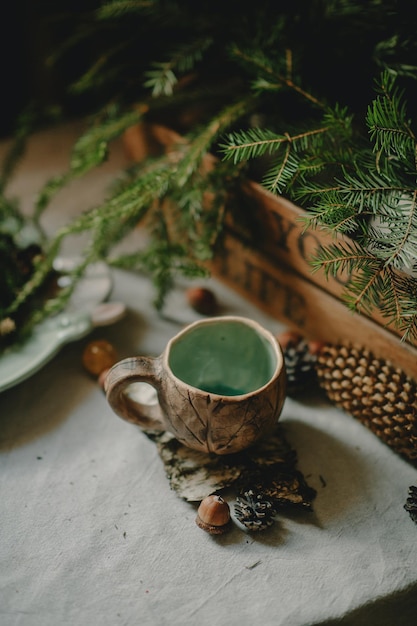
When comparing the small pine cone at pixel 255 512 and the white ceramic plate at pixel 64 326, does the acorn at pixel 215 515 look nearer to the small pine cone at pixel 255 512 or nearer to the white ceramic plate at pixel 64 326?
the small pine cone at pixel 255 512

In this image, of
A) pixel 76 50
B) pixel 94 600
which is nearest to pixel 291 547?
pixel 94 600

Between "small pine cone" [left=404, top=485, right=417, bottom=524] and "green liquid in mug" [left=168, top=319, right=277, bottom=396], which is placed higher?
"green liquid in mug" [left=168, top=319, right=277, bottom=396]

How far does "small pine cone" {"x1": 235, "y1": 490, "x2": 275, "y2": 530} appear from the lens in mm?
614

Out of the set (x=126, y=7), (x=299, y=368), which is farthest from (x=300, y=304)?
(x=126, y=7)

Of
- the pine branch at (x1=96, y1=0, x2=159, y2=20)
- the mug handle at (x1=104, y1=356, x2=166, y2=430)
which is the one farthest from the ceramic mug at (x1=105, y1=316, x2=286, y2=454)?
the pine branch at (x1=96, y1=0, x2=159, y2=20)

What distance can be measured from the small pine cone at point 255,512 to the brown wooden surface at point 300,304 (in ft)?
0.79

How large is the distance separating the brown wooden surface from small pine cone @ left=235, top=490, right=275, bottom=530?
9.4 inches

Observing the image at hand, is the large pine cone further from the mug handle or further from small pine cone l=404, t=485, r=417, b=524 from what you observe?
the mug handle

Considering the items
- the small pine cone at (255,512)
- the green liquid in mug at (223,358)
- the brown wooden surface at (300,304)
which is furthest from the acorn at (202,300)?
the small pine cone at (255,512)

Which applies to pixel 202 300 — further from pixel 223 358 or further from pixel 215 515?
pixel 215 515

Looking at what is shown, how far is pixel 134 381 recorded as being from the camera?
625 mm

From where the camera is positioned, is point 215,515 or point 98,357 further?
point 98,357

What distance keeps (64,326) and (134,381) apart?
0.72ft

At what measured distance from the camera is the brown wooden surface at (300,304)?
708 mm
